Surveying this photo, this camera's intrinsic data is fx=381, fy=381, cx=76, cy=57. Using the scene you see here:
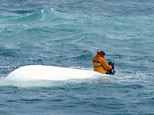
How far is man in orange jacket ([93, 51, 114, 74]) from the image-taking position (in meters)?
19.5

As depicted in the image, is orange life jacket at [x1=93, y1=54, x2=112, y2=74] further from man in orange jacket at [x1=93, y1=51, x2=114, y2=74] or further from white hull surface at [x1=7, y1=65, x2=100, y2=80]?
white hull surface at [x1=7, y1=65, x2=100, y2=80]

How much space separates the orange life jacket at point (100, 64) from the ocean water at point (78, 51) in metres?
0.50

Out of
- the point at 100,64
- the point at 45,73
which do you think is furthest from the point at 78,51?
the point at 45,73

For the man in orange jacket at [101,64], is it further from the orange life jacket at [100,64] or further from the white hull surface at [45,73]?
the white hull surface at [45,73]

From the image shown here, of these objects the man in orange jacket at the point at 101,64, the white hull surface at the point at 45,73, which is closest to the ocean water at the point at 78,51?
the white hull surface at the point at 45,73

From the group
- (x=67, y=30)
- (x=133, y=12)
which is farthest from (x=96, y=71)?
(x=133, y=12)

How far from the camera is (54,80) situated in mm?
18547

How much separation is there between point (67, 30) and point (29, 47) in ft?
24.2

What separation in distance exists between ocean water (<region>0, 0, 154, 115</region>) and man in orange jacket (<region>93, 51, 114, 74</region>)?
1.64ft

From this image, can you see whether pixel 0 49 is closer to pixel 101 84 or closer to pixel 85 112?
pixel 101 84

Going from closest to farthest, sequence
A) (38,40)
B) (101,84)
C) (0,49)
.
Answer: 1. (101,84)
2. (0,49)
3. (38,40)

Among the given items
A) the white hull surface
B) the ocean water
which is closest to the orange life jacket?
the white hull surface

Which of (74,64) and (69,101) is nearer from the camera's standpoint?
(69,101)

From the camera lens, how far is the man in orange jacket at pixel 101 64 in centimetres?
1952
